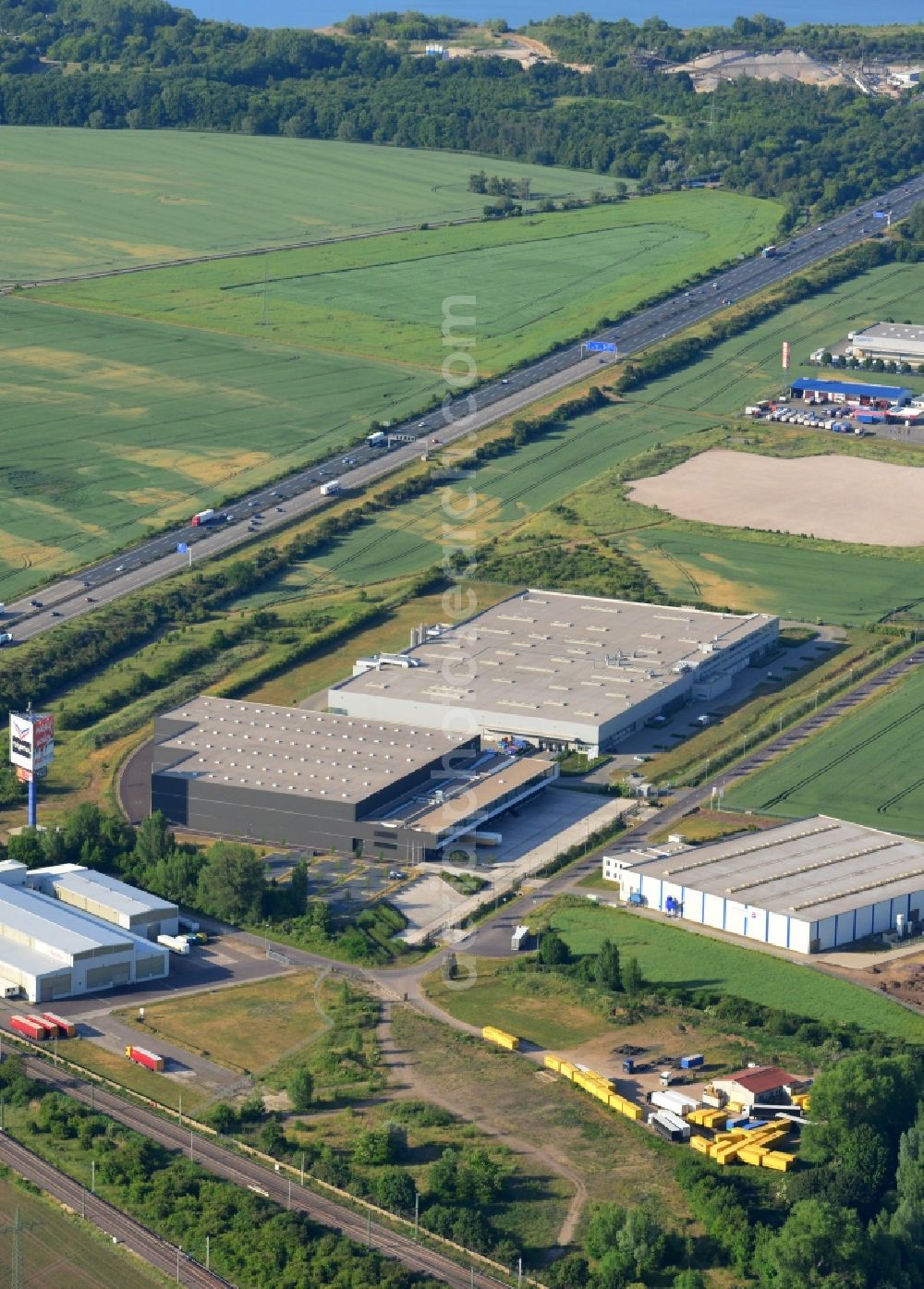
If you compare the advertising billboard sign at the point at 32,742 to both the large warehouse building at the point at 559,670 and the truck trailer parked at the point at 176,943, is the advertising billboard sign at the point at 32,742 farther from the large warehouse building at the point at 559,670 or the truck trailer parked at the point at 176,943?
the large warehouse building at the point at 559,670

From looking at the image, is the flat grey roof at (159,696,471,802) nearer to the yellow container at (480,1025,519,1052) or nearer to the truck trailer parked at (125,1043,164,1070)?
the yellow container at (480,1025,519,1052)

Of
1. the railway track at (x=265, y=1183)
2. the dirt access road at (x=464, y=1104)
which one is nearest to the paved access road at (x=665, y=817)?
the dirt access road at (x=464, y=1104)

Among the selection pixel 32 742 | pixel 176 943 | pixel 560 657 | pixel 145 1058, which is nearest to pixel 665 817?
pixel 560 657

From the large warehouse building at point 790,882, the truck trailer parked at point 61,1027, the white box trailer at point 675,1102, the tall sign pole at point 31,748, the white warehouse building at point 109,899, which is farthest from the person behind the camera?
the tall sign pole at point 31,748

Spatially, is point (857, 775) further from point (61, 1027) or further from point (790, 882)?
point (61, 1027)

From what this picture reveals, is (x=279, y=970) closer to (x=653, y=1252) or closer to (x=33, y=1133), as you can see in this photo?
(x=33, y=1133)
